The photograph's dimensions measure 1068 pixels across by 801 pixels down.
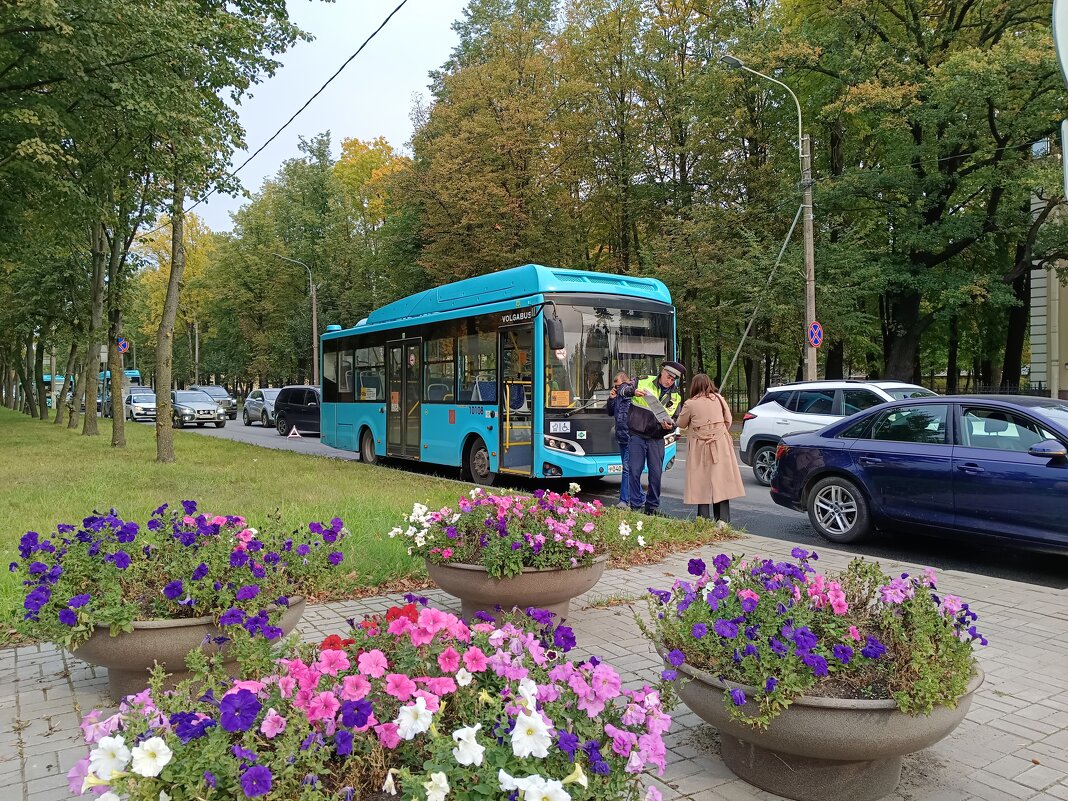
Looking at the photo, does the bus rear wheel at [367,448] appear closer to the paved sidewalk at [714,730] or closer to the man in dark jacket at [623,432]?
the man in dark jacket at [623,432]

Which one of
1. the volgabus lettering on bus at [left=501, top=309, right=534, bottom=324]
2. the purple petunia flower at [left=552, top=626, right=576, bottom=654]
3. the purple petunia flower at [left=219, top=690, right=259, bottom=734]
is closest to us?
the purple petunia flower at [left=219, top=690, right=259, bottom=734]

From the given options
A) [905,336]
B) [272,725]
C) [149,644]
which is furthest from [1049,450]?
[905,336]

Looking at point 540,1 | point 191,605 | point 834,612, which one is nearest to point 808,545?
point 834,612

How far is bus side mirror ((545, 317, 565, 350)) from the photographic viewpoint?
10992 mm

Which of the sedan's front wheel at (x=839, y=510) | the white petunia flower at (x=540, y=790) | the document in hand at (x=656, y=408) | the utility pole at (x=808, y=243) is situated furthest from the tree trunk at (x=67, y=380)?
the white petunia flower at (x=540, y=790)

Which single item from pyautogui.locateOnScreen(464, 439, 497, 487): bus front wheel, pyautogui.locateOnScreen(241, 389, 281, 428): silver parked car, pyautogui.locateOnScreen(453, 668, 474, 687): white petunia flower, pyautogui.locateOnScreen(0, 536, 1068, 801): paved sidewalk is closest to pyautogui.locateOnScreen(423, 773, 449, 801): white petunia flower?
pyautogui.locateOnScreen(453, 668, 474, 687): white petunia flower

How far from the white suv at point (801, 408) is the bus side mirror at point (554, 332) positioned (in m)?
3.97

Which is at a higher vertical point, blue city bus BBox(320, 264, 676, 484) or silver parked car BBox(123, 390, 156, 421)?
blue city bus BBox(320, 264, 676, 484)

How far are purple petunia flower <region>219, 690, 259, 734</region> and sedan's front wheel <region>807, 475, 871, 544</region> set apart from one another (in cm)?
724

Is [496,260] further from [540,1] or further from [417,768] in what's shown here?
[417,768]

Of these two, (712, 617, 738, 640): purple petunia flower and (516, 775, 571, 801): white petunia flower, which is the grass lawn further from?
(516, 775, 571, 801): white petunia flower

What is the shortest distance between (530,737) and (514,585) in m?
2.70

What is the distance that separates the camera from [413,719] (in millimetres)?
2232

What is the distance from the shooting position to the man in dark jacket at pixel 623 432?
32.1ft
